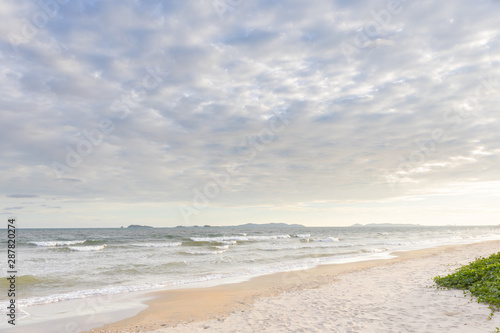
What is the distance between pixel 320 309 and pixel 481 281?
4.72 m

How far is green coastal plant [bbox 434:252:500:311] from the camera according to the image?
309 inches

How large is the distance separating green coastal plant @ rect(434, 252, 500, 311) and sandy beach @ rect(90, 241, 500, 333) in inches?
11.4

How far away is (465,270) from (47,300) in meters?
15.0

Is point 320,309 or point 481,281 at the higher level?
point 481,281

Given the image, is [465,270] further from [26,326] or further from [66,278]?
[66,278]

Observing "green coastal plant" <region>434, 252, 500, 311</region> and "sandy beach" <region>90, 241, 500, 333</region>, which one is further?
"green coastal plant" <region>434, 252, 500, 311</region>

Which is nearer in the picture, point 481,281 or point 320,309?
point 481,281

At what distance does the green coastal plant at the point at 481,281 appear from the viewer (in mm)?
7843

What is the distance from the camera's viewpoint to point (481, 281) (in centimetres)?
905

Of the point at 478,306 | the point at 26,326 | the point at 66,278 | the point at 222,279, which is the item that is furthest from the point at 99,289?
the point at 478,306

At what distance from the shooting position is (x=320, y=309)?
933 centimetres

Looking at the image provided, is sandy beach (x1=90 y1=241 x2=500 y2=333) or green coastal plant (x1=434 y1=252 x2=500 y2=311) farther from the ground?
green coastal plant (x1=434 y1=252 x2=500 y2=311)

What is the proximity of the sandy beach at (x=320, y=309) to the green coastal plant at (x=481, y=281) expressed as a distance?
0.95 ft

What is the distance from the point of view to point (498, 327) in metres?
6.41
